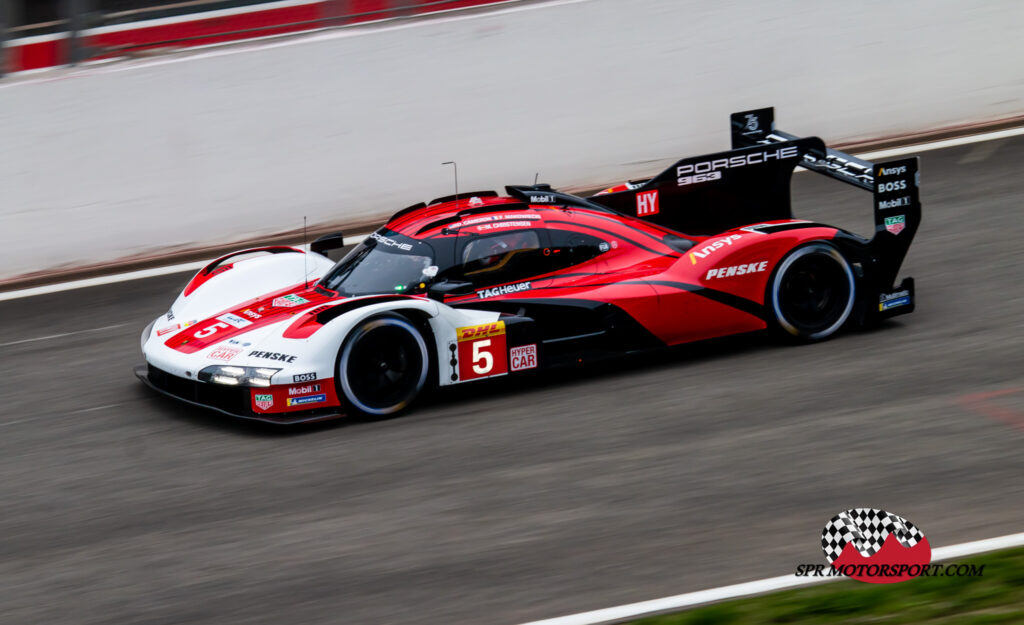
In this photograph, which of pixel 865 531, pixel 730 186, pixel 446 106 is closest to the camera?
pixel 865 531

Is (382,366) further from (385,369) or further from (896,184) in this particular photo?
(896,184)

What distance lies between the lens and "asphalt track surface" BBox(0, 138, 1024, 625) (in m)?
5.60

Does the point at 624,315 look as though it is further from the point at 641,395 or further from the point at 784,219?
the point at 784,219

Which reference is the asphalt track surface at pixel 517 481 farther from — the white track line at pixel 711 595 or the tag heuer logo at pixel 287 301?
the tag heuer logo at pixel 287 301

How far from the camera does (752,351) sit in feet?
28.5

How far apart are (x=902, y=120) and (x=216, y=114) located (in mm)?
8064

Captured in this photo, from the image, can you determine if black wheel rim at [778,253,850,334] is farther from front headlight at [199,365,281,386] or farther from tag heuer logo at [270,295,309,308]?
front headlight at [199,365,281,386]

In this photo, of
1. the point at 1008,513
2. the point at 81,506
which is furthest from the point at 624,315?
the point at 81,506

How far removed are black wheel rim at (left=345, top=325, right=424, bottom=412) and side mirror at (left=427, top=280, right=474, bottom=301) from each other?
355 mm

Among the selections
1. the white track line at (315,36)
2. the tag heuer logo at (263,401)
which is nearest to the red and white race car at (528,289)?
the tag heuer logo at (263,401)

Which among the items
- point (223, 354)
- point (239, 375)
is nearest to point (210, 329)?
point (223, 354)

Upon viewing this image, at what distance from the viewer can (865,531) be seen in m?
5.75

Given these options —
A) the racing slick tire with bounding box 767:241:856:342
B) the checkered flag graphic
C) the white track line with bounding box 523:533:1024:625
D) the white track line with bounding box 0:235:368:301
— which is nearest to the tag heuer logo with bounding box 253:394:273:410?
the white track line with bounding box 523:533:1024:625

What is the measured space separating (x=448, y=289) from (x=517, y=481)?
155 centimetres
